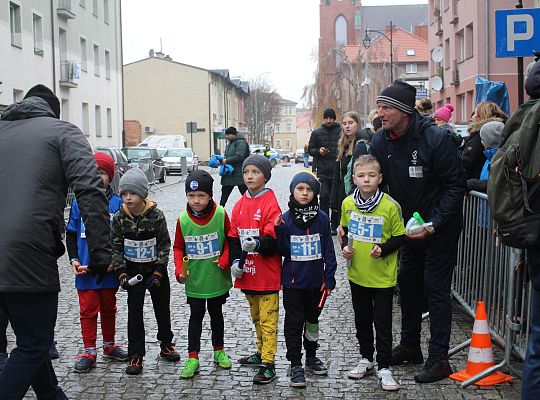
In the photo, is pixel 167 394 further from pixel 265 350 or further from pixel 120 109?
pixel 120 109

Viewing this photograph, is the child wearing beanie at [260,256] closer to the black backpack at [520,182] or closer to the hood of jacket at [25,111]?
the hood of jacket at [25,111]

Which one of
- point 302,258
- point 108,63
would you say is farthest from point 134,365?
point 108,63

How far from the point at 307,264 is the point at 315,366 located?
786 mm

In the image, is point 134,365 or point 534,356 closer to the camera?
point 534,356

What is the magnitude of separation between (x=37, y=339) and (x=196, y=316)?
1.82 m

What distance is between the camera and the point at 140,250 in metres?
5.80

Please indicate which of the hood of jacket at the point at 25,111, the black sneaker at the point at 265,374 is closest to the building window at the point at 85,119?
the black sneaker at the point at 265,374

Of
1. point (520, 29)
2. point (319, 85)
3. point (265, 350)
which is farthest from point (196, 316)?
point (319, 85)

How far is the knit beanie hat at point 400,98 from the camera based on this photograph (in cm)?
545

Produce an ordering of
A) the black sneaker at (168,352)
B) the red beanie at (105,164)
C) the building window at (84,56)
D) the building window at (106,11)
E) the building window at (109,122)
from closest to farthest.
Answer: the black sneaker at (168,352), the red beanie at (105,164), the building window at (84,56), the building window at (106,11), the building window at (109,122)

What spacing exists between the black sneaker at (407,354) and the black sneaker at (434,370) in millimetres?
345

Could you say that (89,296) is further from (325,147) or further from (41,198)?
(325,147)

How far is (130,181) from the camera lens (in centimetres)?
576

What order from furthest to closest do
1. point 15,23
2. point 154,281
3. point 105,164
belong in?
point 15,23 < point 105,164 < point 154,281
